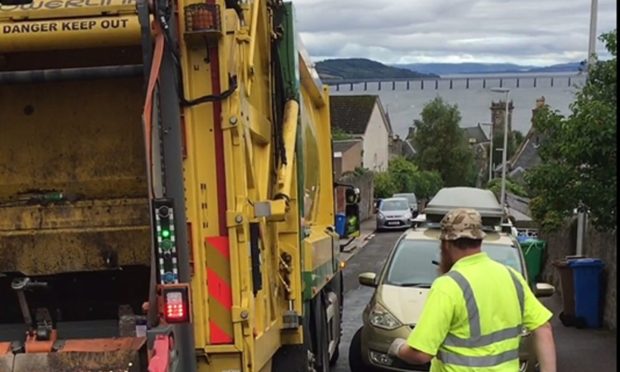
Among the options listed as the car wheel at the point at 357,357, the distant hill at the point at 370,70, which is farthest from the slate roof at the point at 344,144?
the distant hill at the point at 370,70

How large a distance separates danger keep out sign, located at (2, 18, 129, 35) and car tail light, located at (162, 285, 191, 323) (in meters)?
1.24

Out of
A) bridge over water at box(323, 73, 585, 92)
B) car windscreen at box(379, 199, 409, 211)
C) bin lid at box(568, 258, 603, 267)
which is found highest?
bridge over water at box(323, 73, 585, 92)

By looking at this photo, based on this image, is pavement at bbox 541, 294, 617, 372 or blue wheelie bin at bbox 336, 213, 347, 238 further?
blue wheelie bin at bbox 336, 213, 347, 238

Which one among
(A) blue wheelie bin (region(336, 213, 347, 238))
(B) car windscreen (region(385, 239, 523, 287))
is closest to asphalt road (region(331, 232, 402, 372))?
(B) car windscreen (region(385, 239, 523, 287))

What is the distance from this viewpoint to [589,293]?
11.2 metres

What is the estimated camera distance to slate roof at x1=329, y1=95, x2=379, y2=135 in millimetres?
57688

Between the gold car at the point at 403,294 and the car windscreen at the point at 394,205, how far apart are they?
23.7 metres

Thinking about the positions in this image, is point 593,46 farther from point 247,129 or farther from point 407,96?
point 407,96

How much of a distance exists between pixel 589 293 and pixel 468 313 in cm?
833

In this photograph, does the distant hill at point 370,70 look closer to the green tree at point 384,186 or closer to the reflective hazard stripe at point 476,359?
the green tree at point 384,186

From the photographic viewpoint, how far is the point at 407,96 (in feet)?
350

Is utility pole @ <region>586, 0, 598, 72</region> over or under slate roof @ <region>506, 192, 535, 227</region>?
over

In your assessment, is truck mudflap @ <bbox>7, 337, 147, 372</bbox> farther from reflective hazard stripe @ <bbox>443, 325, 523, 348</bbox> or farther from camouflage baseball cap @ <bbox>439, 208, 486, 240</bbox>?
camouflage baseball cap @ <bbox>439, 208, 486, 240</bbox>

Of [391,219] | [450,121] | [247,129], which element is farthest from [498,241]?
[450,121]
